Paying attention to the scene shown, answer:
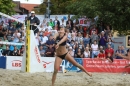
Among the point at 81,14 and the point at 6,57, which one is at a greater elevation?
the point at 81,14

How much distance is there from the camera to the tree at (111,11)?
843 inches

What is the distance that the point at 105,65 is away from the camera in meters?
16.2


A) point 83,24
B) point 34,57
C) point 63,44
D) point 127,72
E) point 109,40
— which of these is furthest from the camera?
point 83,24

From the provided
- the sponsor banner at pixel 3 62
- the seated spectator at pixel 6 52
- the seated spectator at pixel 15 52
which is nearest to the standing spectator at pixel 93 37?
the seated spectator at pixel 15 52

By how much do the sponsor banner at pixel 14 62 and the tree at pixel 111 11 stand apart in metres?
7.08

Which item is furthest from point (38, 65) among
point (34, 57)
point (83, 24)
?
point (83, 24)

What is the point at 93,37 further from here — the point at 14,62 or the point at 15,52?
the point at 14,62

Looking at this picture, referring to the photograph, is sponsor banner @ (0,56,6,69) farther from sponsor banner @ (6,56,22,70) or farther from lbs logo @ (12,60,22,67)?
lbs logo @ (12,60,22,67)

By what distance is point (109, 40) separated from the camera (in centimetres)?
1798

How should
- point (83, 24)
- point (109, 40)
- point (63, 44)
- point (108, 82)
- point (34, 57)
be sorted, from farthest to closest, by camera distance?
point (83, 24) < point (109, 40) < point (34, 57) < point (108, 82) < point (63, 44)

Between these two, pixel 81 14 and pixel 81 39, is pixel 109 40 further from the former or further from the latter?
pixel 81 14

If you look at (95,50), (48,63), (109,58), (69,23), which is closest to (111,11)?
(69,23)

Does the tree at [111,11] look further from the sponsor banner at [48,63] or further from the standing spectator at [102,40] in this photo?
the sponsor banner at [48,63]

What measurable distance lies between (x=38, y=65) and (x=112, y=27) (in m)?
9.33
